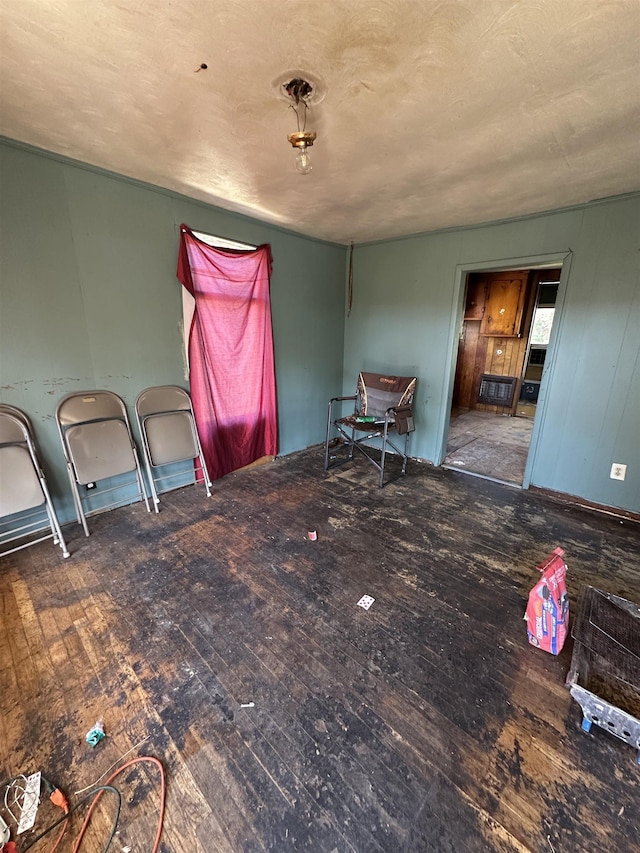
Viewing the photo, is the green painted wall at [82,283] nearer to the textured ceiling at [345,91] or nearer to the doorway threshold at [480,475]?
the textured ceiling at [345,91]

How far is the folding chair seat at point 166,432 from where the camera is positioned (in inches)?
106

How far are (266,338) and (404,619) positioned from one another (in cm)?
270

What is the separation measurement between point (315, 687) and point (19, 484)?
210 centimetres

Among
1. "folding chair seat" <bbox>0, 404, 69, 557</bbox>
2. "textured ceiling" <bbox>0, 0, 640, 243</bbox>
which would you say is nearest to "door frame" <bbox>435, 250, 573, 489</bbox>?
"textured ceiling" <bbox>0, 0, 640, 243</bbox>

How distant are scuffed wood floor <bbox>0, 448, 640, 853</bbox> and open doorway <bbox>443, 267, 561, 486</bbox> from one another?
3.32 meters

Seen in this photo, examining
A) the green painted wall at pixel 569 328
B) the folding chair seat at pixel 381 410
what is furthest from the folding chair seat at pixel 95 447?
the green painted wall at pixel 569 328

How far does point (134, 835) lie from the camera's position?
3.20 feet

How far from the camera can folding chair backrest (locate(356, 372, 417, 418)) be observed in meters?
3.48

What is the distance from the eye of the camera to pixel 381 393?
3660 millimetres

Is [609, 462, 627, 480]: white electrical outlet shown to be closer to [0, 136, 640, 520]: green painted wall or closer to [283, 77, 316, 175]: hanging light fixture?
Result: [0, 136, 640, 520]: green painted wall

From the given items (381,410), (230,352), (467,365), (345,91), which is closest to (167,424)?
(230,352)

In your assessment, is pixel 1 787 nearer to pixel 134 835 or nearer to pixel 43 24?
pixel 134 835

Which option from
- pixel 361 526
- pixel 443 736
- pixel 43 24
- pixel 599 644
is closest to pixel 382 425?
pixel 361 526

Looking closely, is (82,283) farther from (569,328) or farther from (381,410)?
(569,328)
